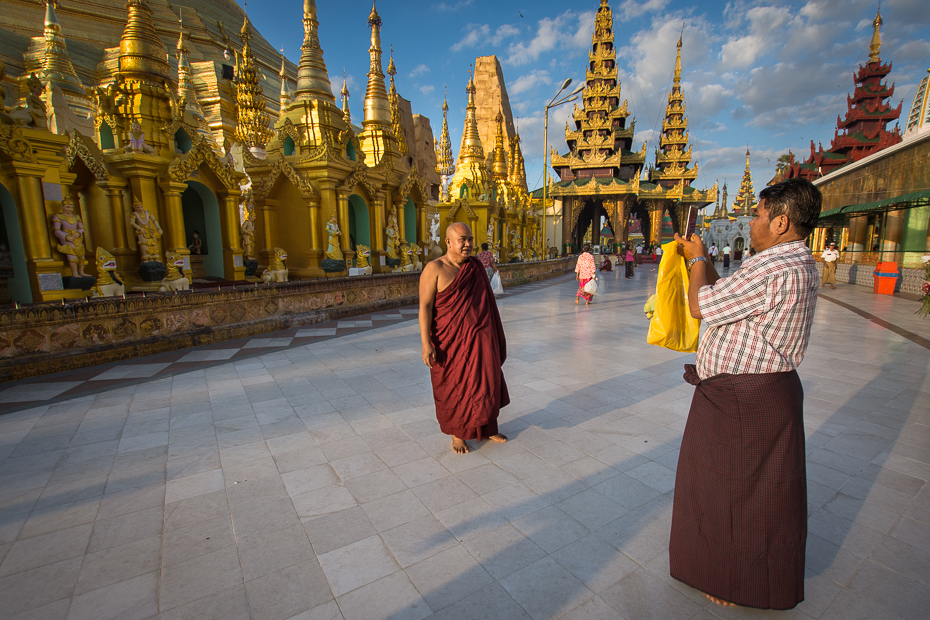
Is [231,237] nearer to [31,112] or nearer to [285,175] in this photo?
[285,175]

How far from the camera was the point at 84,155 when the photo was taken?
7.04 m

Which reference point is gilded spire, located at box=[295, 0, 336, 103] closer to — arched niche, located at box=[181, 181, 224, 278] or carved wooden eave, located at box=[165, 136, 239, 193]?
carved wooden eave, located at box=[165, 136, 239, 193]

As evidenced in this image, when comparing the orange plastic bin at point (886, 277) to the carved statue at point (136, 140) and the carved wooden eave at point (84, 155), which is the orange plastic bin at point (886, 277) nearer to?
the carved statue at point (136, 140)

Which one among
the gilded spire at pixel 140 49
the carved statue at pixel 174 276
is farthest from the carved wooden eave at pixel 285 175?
the carved statue at pixel 174 276

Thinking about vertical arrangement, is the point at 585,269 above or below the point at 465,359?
above

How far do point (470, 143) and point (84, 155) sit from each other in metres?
13.5

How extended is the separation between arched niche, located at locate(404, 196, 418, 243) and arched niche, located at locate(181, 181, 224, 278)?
239 inches

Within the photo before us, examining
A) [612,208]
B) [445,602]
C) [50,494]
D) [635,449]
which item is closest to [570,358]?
[635,449]

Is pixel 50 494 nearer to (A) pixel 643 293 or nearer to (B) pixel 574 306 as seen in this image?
(B) pixel 574 306

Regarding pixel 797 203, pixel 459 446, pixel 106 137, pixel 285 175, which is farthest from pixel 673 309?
pixel 106 137

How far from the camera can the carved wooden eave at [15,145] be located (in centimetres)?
560

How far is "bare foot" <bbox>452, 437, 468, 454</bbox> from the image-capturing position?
329 centimetres

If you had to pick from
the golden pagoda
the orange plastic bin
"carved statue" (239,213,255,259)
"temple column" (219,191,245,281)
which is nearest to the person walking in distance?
the orange plastic bin

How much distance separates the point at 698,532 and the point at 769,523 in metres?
0.28
